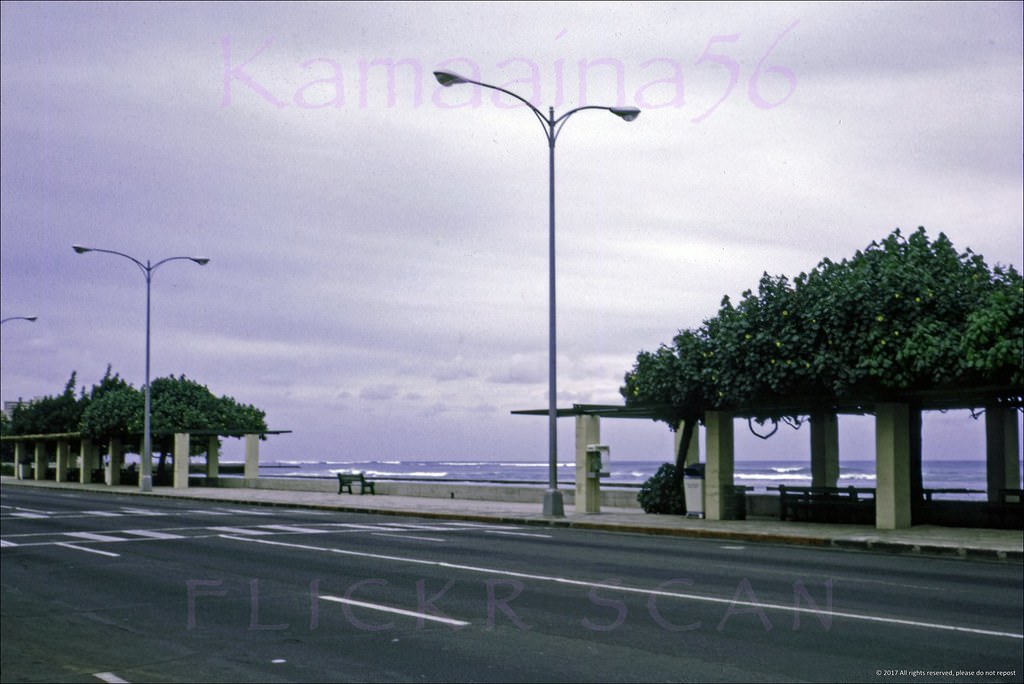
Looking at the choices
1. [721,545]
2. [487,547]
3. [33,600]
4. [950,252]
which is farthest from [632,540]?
[33,600]

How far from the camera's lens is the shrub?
95.2 feet

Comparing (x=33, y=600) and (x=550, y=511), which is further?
(x=550, y=511)

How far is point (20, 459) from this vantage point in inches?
3440

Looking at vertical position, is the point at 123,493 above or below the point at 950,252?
below

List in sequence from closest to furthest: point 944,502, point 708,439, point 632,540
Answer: point 632,540 < point 944,502 < point 708,439

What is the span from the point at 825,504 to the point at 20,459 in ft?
254

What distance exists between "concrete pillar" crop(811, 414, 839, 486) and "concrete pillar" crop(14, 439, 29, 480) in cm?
7064

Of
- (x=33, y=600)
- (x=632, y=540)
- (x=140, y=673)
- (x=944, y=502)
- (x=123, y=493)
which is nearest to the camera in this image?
(x=140, y=673)

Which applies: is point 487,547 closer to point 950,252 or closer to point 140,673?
point 140,673

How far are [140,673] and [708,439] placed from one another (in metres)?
19.6

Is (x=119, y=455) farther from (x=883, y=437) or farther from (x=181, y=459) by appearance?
(x=883, y=437)

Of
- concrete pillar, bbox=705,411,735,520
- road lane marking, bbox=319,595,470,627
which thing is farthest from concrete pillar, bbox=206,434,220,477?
road lane marking, bbox=319,595,470,627

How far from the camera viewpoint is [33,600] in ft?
43.8

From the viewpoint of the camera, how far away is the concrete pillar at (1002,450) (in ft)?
89.3
